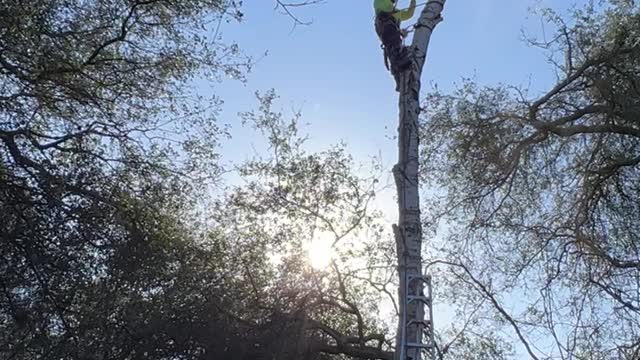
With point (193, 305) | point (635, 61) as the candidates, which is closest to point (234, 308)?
point (193, 305)

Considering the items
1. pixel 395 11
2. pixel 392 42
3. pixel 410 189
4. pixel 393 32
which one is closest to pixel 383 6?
pixel 395 11

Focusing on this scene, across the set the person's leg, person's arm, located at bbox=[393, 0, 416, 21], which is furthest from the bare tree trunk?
person's arm, located at bbox=[393, 0, 416, 21]

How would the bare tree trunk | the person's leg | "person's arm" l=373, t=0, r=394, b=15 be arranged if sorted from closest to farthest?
the bare tree trunk, the person's leg, "person's arm" l=373, t=0, r=394, b=15

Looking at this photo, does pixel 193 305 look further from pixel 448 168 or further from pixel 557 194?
pixel 557 194

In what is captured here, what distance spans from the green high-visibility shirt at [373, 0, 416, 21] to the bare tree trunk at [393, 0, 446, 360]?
32 cm

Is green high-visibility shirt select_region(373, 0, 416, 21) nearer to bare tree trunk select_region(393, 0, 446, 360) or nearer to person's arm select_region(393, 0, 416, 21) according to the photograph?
person's arm select_region(393, 0, 416, 21)

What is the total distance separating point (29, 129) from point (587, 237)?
6157 millimetres

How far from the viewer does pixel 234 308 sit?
8469 millimetres

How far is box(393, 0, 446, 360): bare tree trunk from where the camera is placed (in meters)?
3.62

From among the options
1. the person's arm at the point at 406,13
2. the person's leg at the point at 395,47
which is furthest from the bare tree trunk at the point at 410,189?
the person's arm at the point at 406,13

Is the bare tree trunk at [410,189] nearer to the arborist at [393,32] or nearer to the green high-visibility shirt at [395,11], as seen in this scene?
the arborist at [393,32]

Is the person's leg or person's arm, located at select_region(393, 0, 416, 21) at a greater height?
person's arm, located at select_region(393, 0, 416, 21)

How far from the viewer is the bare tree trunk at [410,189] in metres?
3.62

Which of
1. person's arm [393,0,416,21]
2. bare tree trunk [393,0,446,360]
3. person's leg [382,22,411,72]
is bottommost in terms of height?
bare tree trunk [393,0,446,360]
